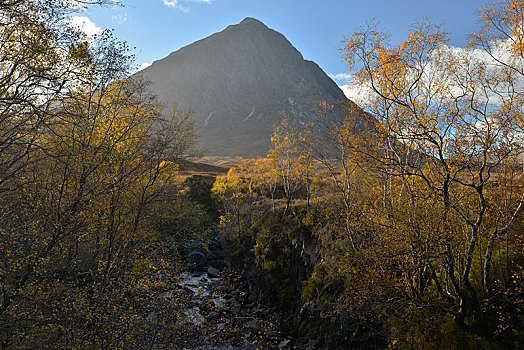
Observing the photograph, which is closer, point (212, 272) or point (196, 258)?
point (212, 272)

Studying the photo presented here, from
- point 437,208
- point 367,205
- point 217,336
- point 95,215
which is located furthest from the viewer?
point 217,336

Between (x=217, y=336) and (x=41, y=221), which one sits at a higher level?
(x=41, y=221)

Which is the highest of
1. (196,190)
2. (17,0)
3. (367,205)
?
(17,0)

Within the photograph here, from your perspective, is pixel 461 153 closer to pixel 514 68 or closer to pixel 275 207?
pixel 514 68

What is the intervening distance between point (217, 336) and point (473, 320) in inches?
540

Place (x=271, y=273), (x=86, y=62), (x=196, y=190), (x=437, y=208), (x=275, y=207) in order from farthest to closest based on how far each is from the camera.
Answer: (x=196, y=190) < (x=275, y=207) < (x=271, y=273) < (x=437, y=208) < (x=86, y=62)

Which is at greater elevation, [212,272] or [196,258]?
[196,258]

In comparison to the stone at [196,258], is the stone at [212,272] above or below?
below

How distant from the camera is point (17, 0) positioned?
6.98 meters

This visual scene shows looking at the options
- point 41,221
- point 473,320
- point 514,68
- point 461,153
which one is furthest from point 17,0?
point 473,320

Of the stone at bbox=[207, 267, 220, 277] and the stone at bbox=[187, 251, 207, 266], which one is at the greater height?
the stone at bbox=[187, 251, 207, 266]

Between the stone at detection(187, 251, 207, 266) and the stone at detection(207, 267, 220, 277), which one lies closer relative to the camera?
the stone at detection(207, 267, 220, 277)

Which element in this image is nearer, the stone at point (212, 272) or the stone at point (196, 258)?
the stone at point (212, 272)

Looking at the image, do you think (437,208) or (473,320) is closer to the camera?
(473,320)
